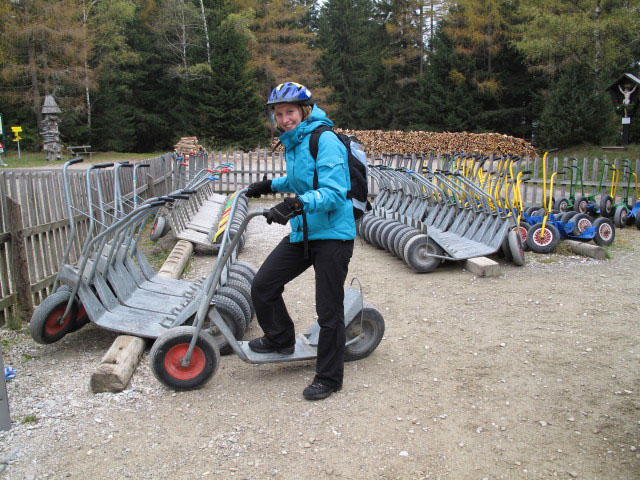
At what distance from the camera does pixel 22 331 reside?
471 centimetres

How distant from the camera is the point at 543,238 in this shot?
7703mm

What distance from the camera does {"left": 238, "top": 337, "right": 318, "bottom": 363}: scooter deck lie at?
374 cm

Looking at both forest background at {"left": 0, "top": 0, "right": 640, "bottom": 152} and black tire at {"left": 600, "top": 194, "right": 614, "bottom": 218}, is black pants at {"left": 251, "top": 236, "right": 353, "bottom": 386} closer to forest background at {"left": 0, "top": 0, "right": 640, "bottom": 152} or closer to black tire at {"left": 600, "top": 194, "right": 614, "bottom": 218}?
black tire at {"left": 600, "top": 194, "right": 614, "bottom": 218}

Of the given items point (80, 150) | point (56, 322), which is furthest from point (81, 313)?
point (80, 150)

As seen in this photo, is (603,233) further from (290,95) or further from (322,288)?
(290,95)

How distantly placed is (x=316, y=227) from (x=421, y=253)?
13.0 ft

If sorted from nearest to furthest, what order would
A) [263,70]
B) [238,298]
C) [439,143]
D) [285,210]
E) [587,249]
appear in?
[285,210]
[238,298]
[587,249]
[439,143]
[263,70]

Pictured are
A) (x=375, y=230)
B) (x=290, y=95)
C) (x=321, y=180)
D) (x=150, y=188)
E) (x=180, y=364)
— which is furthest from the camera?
(x=150, y=188)

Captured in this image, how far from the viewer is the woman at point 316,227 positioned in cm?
320

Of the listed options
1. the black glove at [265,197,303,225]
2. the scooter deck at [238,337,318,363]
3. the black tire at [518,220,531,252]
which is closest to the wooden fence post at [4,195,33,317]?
the scooter deck at [238,337,318,363]

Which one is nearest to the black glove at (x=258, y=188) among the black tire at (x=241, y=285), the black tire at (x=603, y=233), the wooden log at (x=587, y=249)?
the black tire at (x=241, y=285)

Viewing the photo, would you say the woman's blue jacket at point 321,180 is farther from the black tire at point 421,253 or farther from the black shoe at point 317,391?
the black tire at point 421,253

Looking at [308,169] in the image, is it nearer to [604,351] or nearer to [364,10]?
[604,351]

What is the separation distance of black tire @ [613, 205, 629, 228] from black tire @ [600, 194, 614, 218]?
15.9 inches
